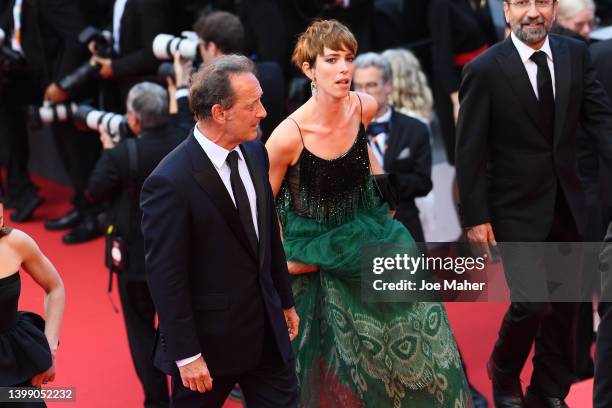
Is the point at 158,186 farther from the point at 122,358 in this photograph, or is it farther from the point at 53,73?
the point at 53,73

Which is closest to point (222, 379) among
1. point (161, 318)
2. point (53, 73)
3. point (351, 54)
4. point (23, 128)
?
point (161, 318)

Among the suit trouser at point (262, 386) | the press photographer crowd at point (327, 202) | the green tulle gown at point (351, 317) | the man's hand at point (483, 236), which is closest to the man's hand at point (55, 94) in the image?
the press photographer crowd at point (327, 202)

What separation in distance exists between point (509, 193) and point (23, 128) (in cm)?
461

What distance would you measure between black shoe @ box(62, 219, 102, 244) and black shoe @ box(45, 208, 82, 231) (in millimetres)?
158

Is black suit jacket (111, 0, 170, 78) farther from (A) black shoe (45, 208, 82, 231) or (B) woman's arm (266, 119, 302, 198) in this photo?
(B) woman's arm (266, 119, 302, 198)

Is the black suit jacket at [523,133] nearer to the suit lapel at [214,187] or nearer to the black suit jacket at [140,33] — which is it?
the suit lapel at [214,187]

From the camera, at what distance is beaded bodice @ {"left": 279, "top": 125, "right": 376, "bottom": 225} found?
3.91 meters

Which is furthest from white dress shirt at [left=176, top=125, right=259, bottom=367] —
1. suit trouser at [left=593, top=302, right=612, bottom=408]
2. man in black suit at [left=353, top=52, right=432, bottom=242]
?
man in black suit at [left=353, top=52, right=432, bottom=242]

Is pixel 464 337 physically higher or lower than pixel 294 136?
lower

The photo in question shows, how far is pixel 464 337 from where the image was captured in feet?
17.5

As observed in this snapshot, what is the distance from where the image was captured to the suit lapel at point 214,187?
3.11 metres

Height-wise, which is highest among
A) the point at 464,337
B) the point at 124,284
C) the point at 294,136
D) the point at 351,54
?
the point at 351,54

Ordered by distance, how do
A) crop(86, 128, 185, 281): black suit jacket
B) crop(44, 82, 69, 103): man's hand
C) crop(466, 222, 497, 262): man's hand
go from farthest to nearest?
crop(44, 82, 69, 103): man's hand, crop(86, 128, 185, 281): black suit jacket, crop(466, 222, 497, 262): man's hand

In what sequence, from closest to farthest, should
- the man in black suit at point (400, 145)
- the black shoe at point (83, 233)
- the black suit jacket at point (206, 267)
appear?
the black suit jacket at point (206, 267) < the man in black suit at point (400, 145) < the black shoe at point (83, 233)
